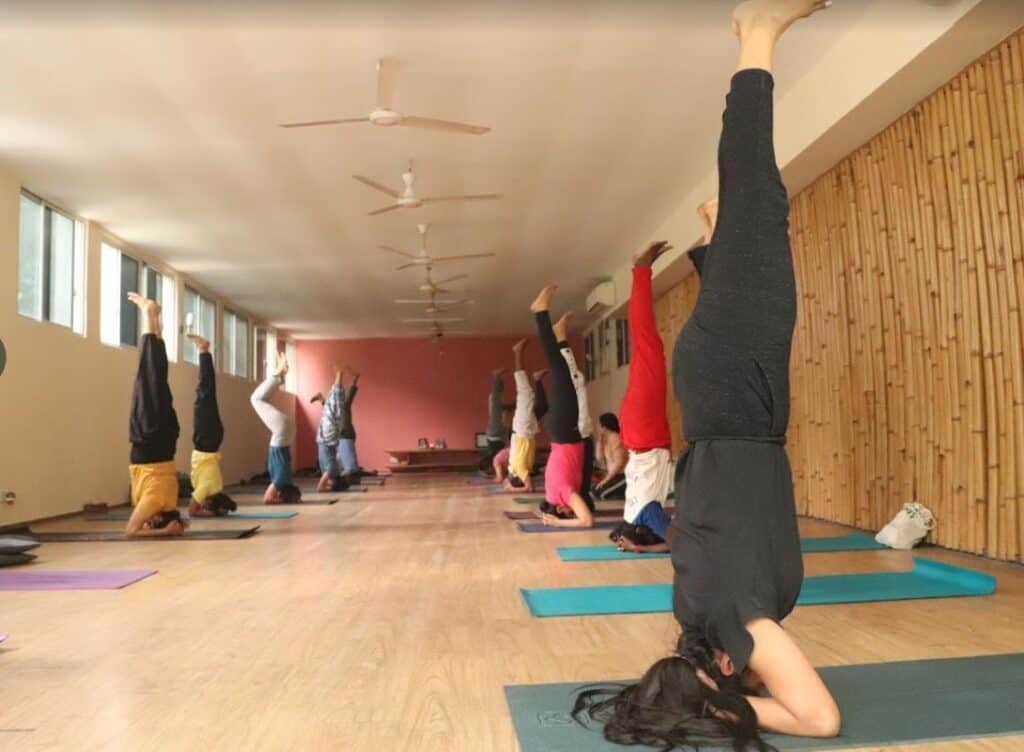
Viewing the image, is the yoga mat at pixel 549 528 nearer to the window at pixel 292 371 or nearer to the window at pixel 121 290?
the window at pixel 121 290

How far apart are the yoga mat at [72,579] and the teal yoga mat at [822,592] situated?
188 centimetres

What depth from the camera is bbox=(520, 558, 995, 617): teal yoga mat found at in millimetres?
3135

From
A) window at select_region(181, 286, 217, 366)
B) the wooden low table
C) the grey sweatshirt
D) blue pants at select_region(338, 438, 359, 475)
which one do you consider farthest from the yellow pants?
the wooden low table

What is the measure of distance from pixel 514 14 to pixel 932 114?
2212 mm

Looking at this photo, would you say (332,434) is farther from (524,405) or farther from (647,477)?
(647,477)

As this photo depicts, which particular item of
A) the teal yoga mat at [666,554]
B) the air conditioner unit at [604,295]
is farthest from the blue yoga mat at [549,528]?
the air conditioner unit at [604,295]

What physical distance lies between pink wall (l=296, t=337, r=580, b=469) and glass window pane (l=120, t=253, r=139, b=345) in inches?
299

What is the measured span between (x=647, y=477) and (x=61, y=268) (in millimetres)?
5790

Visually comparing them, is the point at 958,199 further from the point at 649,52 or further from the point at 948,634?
the point at 948,634

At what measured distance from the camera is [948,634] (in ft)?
8.63

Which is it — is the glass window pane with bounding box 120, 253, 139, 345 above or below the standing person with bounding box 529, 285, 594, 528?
above

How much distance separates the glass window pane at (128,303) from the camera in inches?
358

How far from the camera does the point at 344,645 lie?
106 inches

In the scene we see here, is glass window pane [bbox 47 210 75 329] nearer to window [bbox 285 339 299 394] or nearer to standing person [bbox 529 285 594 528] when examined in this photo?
standing person [bbox 529 285 594 528]
